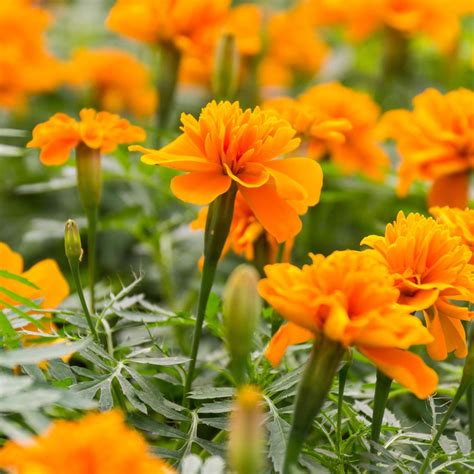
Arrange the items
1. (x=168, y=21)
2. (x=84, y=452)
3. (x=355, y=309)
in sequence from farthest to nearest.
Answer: (x=168, y=21), (x=355, y=309), (x=84, y=452)

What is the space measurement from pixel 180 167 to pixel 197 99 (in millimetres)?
1019

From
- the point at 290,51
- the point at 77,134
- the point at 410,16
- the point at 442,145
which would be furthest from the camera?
the point at 290,51

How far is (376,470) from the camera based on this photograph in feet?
1.54

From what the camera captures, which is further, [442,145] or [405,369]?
[442,145]

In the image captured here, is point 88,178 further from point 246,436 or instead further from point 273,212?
point 246,436

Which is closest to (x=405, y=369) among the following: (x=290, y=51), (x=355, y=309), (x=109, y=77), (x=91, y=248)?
(x=355, y=309)

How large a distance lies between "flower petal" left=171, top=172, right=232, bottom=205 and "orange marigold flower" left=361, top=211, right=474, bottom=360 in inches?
3.4

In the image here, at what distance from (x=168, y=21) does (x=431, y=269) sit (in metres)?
0.58

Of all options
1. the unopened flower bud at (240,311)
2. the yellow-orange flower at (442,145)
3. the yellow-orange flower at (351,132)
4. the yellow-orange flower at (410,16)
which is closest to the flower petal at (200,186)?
the unopened flower bud at (240,311)

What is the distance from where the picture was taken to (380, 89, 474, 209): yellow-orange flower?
0.79m

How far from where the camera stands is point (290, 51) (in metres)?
1.52

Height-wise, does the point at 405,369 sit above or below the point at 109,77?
above

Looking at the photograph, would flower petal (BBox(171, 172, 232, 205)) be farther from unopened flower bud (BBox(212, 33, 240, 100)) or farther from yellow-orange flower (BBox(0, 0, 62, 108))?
yellow-orange flower (BBox(0, 0, 62, 108))

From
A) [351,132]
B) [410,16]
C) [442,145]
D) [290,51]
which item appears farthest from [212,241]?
[290,51]
